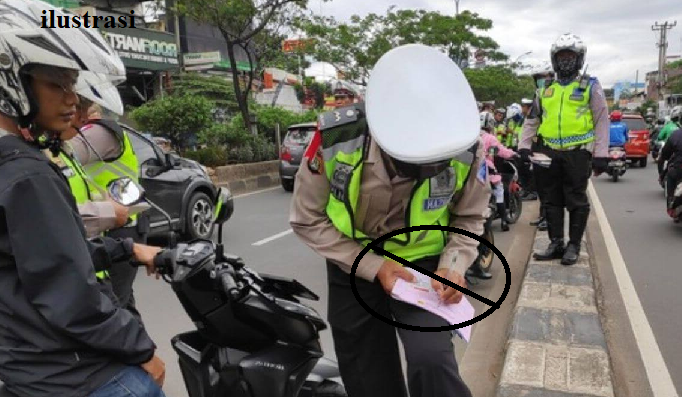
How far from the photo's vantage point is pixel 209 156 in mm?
12766

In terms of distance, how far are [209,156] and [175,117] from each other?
1147mm

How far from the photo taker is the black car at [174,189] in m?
6.79

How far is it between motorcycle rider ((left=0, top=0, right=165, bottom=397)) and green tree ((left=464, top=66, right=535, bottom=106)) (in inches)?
1294

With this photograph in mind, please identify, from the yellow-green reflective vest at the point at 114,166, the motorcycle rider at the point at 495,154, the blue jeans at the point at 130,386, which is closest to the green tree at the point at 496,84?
the motorcycle rider at the point at 495,154

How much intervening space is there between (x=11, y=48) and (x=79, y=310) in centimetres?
62

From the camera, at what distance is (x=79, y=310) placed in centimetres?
130

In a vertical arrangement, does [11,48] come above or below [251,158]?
above

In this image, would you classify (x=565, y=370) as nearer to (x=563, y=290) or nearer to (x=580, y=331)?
(x=580, y=331)

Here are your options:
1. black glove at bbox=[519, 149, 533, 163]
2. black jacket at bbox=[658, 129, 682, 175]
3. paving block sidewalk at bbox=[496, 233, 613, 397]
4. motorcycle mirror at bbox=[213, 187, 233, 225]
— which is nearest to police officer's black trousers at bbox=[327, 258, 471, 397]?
motorcycle mirror at bbox=[213, 187, 233, 225]

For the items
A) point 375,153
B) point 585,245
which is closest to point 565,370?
point 375,153

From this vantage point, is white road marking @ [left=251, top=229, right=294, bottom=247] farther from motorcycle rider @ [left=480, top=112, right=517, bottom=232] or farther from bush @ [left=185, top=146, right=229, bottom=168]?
bush @ [left=185, top=146, right=229, bottom=168]

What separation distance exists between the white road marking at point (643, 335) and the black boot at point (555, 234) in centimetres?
56

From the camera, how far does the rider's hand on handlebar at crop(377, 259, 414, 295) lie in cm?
191

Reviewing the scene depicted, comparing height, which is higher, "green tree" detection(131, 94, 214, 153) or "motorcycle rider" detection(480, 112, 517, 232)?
"green tree" detection(131, 94, 214, 153)
